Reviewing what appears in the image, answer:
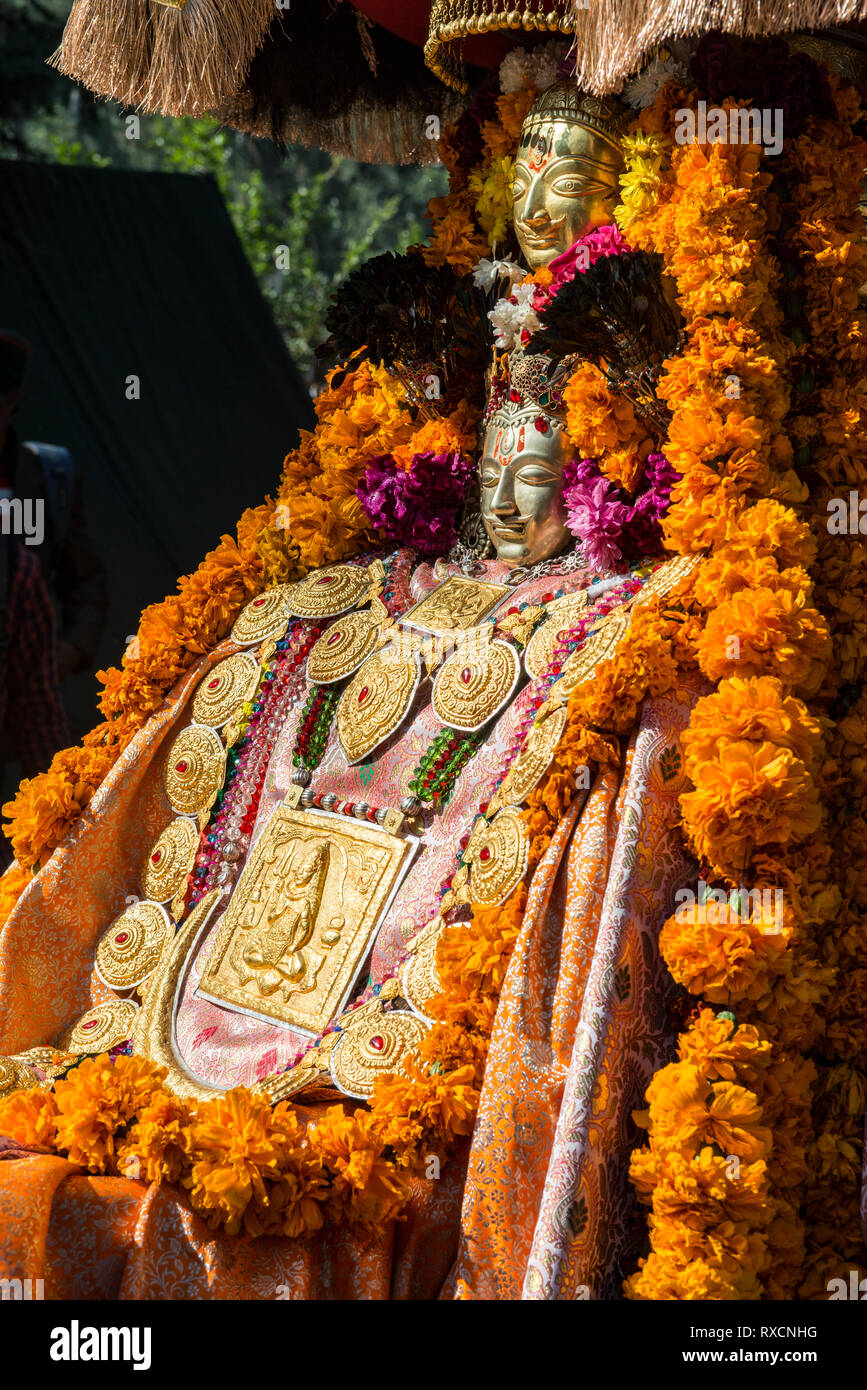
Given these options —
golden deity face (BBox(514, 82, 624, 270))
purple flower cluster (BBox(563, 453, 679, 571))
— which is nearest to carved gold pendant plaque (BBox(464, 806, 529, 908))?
purple flower cluster (BBox(563, 453, 679, 571))

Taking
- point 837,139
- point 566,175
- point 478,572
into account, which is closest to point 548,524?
point 478,572

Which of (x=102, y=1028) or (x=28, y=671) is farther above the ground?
(x=28, y=671)

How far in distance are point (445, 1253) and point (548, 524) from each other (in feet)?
5.54

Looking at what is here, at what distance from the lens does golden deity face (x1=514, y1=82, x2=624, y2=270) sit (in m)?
3.49

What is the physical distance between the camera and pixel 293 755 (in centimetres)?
373

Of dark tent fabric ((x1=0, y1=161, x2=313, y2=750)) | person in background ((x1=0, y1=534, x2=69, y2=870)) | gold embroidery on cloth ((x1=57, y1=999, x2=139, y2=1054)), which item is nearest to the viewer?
gold embroidery on cloth ((x1=57, y1=999, x2=139, y2=1054))

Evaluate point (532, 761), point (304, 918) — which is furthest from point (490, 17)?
point (304, 918)

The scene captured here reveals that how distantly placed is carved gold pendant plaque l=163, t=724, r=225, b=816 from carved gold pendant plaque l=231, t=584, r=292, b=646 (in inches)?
10.9

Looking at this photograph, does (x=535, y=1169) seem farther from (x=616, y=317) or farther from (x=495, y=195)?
(x=495, y=195)

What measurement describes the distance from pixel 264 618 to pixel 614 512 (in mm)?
1092

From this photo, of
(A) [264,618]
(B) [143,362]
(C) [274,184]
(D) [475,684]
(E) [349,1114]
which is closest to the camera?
(E) [349,1114]

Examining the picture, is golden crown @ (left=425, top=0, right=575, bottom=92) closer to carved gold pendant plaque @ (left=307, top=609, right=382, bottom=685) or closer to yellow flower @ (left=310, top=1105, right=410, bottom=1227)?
carved gold pendant plaque @ (left=307, top=609, right=382, bottom=685)

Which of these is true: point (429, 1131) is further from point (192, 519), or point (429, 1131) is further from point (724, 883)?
point (192, 519)

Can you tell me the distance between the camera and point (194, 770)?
3.84 m
